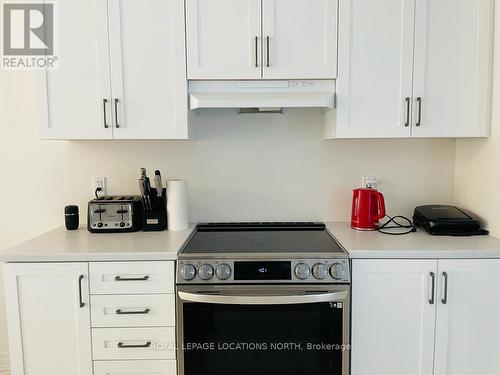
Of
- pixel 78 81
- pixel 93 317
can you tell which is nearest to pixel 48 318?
pixel 93 317

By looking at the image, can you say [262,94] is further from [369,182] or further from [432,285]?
[432,285]

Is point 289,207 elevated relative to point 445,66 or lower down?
lower down

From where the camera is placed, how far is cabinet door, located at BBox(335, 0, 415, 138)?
1868 millimetres

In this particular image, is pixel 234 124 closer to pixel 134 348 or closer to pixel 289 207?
pixel 289 207

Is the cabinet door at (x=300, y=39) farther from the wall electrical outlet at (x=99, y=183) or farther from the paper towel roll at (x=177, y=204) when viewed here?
the wall electrical outlet at (x=99, y=183)

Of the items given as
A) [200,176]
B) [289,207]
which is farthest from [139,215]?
[289,207]

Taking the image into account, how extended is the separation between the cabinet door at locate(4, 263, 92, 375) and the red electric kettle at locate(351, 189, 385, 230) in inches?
57.1

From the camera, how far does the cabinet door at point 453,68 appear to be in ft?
6.13

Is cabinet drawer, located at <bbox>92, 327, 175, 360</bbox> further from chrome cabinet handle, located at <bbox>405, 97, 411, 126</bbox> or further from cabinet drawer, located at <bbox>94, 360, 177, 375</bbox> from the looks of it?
chrome cabinet handle, located at <bbox>405, 97, 411, 126</bbox>

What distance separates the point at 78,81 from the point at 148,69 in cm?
37

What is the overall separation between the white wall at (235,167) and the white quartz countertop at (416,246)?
387 mm

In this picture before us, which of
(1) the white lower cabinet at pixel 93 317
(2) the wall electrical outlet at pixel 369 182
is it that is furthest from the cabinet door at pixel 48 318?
(2) the wall electrical outlet at pixel 369 182

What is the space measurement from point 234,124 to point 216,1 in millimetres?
685

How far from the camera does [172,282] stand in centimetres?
170
